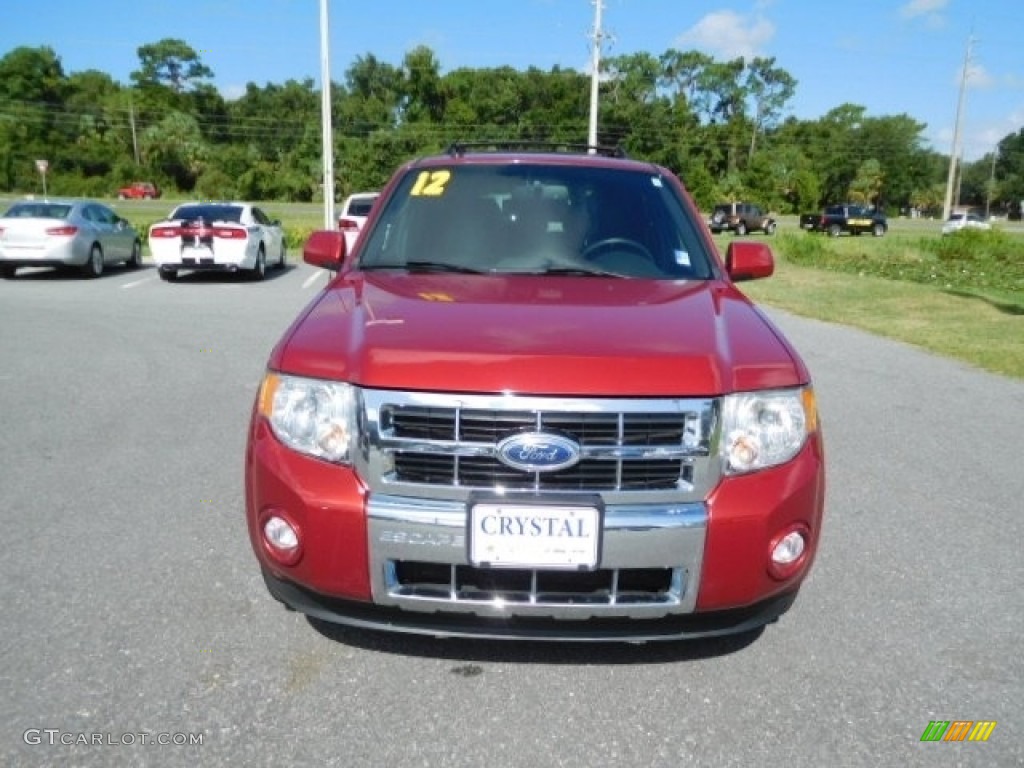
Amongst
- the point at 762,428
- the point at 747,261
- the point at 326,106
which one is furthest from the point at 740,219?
the point at 762,428

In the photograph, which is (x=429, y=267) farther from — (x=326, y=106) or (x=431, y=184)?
(x=326, y=106)

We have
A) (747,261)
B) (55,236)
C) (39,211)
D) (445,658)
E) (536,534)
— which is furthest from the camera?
(39,211)

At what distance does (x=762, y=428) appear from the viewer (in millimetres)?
2461

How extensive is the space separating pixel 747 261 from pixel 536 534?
2207 millimetres

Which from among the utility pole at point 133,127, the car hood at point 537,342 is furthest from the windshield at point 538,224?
the utility pole at point 133,127

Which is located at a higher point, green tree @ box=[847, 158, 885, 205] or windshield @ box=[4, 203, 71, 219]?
green tree @ box=[847, 158, 885, 205]

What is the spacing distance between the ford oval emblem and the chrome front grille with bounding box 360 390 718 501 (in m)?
0.02

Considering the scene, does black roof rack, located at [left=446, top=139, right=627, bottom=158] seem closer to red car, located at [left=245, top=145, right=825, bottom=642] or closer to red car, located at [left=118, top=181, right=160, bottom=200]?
red car, located at [left=245, top=145, right=825, bottom=642]

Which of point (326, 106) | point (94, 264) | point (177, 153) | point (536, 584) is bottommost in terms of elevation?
point (94, 264)

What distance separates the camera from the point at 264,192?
2881 inches

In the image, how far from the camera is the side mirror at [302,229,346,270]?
13.0ft

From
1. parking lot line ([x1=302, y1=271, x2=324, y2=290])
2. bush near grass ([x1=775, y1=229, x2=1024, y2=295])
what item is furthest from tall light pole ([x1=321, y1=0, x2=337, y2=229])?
bush near grass ([x1=775, y1=229, x2=1024, y2=295])

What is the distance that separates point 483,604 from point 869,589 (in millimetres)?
1874

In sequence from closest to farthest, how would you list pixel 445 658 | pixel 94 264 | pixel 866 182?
pixel 445 658
pixel 94 264
pixel 866 182
